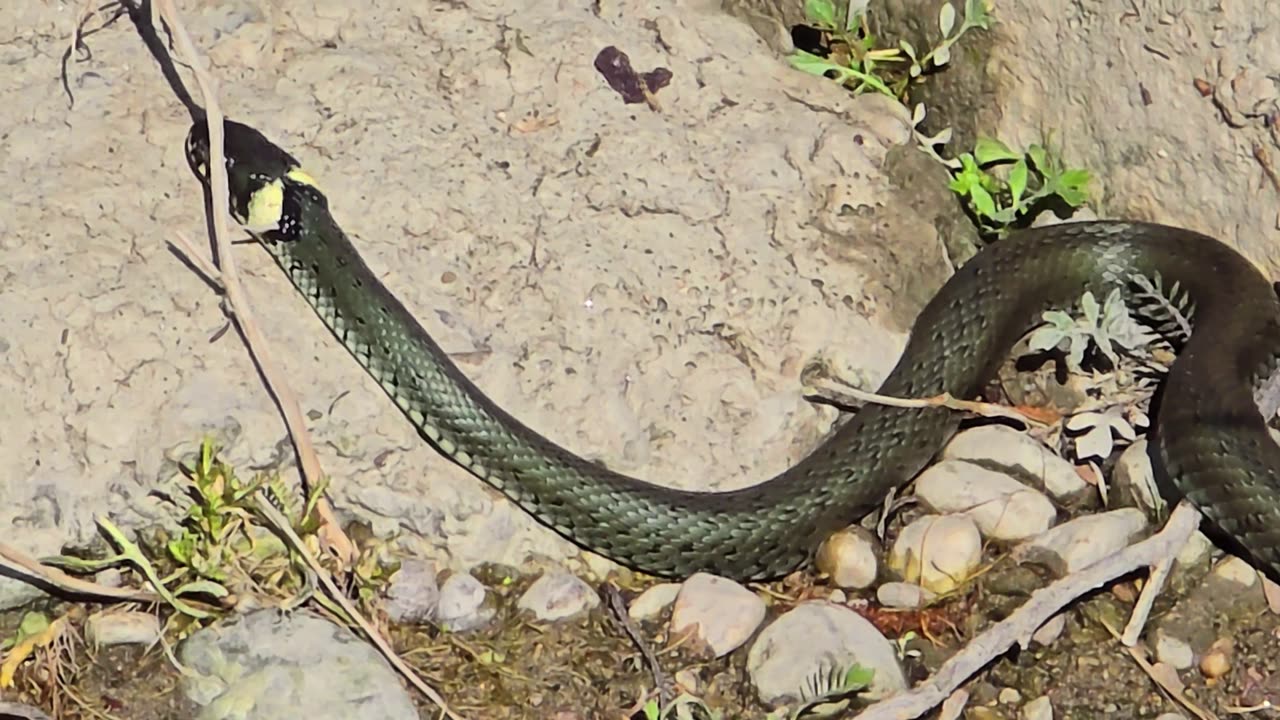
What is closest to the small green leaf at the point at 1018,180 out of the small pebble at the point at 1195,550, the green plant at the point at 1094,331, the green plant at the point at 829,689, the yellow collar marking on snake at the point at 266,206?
the green plant at the point at 1094,331

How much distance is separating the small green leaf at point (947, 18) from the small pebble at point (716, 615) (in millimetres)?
1825

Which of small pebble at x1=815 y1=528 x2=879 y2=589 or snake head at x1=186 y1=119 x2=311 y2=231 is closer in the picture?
small pebble at x1=815 y1=528 x2=879 y2=589

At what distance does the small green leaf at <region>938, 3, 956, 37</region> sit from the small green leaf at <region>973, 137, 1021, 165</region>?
1.19 feet

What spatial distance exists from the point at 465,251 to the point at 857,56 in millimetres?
1420

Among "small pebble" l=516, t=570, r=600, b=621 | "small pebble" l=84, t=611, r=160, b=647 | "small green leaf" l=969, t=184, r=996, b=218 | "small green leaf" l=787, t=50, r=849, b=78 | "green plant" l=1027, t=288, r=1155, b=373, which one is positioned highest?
"small green leaf" l=787, t=50, r=849, b=78

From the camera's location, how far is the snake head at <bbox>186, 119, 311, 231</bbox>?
449 cm

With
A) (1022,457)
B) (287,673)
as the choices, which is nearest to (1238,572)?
(1022,457)

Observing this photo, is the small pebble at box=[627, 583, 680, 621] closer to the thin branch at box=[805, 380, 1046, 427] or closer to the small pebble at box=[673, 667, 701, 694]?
the small pebble at box=[673, 667, 701, 694]

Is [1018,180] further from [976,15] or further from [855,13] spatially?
[855,13]

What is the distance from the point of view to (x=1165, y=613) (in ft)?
13.5

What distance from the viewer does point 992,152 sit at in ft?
15.9

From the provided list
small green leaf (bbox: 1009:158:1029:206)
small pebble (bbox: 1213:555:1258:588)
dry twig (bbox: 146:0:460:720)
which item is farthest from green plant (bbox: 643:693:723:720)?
small green leaf (bbox: 1009:158:1029:206)

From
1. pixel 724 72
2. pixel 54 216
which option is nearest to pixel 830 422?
pixel 724 72

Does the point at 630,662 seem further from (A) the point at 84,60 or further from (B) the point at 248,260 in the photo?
(A) the point at 84,60
